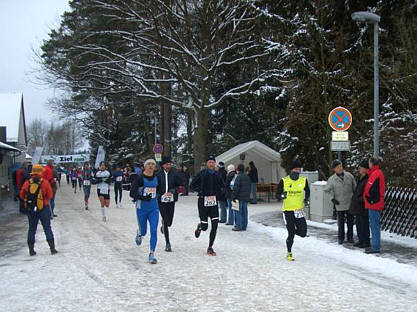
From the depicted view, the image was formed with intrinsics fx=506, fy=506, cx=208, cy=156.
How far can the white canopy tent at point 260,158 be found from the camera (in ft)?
87.4

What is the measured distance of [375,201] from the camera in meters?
10.3

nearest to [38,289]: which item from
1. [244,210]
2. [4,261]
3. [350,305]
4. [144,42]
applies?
[4,261]

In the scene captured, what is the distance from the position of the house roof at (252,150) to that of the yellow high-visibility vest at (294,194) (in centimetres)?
1629

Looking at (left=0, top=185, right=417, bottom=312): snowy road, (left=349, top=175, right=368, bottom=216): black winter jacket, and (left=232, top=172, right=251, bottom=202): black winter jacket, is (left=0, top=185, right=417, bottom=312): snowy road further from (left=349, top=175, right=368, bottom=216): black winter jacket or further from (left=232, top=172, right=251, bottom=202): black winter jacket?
(left=232, top=172, right=251, bottom=202): black winter jacket

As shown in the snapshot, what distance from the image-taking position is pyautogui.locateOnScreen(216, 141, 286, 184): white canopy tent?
26652 millimetres

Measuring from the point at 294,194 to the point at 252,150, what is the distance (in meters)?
18.0

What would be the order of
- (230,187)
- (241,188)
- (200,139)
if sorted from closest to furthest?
(241,188) → (230,187) → (200,139)

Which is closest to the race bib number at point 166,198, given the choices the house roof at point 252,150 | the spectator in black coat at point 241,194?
the spectator in black coat at point 241,194

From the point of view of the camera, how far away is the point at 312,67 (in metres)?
19.6

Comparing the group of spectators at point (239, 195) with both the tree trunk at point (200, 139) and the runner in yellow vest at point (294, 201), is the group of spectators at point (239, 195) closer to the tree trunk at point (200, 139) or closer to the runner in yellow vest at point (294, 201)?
the runner in yellow vest at point (294, 201)

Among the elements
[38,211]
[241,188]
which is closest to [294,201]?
[241,188]

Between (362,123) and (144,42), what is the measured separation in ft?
51.4

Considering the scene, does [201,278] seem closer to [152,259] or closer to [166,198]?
[152,259]

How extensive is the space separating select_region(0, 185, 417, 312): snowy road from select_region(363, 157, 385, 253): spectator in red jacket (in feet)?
1.49
